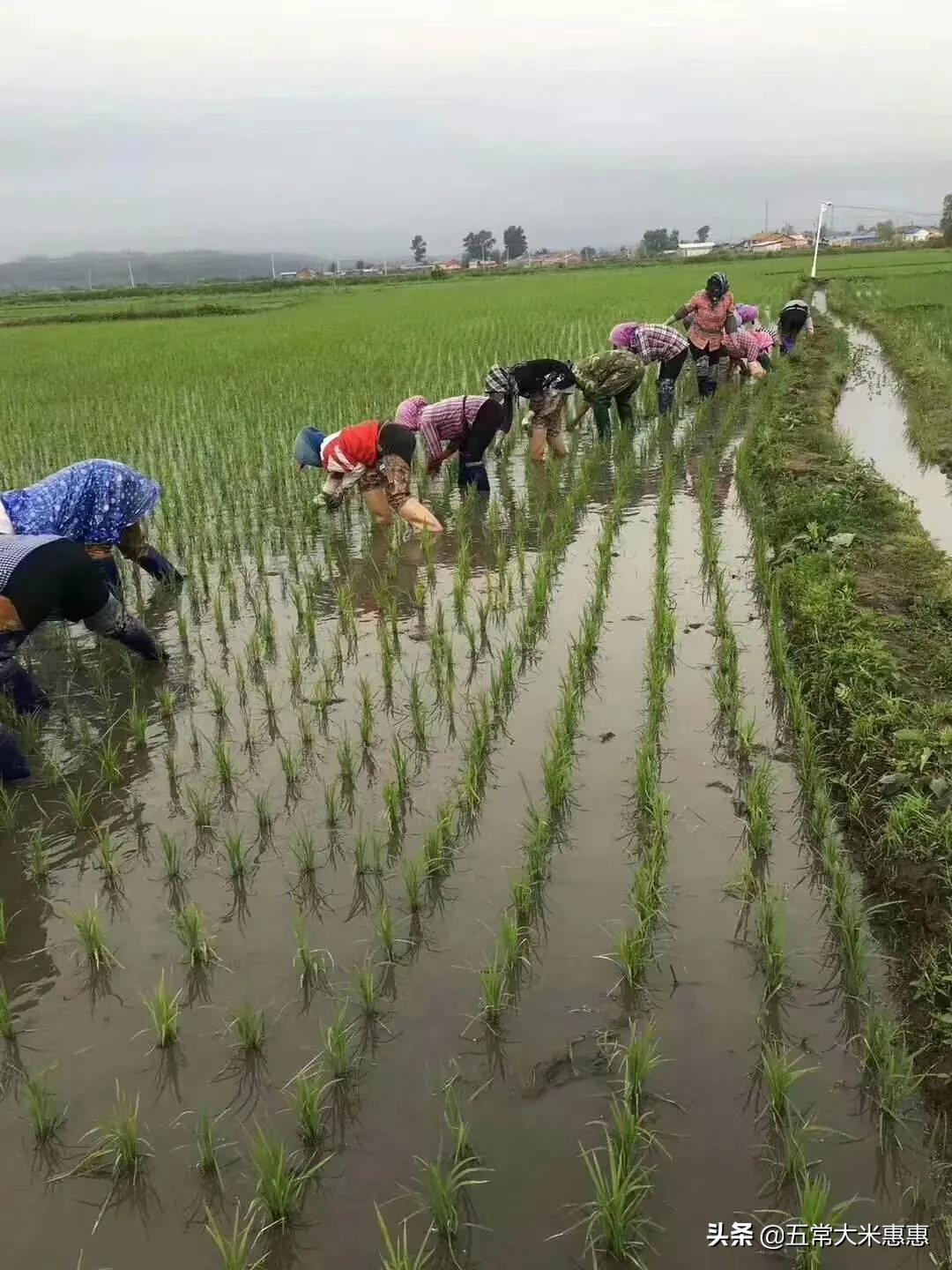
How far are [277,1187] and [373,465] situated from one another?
165 inches

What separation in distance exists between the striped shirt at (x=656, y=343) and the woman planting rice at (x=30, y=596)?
18.4ft

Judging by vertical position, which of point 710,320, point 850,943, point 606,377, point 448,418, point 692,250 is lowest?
point 850,943

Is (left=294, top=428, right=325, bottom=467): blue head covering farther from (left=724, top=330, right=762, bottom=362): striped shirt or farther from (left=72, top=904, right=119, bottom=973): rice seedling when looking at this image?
(left=724, top=330, right=762, bottom=362): striped shirt

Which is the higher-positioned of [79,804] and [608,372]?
[608,372]

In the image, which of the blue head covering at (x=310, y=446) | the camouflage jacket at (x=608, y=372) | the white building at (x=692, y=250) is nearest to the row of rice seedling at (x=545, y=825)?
the blue head covering at (x=310, y=446)

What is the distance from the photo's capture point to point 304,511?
5.84 meters

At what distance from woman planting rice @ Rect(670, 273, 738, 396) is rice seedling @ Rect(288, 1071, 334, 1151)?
24.9 feet

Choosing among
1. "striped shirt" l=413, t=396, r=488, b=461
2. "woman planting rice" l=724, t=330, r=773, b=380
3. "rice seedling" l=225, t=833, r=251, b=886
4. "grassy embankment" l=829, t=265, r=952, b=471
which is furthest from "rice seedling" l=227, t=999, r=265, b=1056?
"woman planting rice" l=724, t=330, r=773, b=380

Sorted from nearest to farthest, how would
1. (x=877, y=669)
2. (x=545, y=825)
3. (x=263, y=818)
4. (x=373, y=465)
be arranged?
(x=545, y=825), (x=263, y=818), (x=877, y=669), (x=373, y=465)

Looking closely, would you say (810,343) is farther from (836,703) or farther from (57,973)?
(57,973)

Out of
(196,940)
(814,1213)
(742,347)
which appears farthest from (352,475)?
(742,347)

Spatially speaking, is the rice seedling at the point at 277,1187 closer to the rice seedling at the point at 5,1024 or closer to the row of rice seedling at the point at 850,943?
the rice seedling at the point at 5,1024

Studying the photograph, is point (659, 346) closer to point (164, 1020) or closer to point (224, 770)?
point (224, 770)

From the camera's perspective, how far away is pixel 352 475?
5301mm
